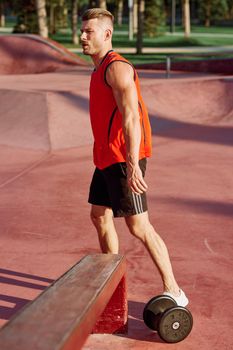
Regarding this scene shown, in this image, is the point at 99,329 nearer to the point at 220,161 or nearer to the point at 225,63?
the point at 220,161

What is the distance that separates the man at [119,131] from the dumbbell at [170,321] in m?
0.19

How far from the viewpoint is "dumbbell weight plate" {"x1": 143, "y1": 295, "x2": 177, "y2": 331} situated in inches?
180

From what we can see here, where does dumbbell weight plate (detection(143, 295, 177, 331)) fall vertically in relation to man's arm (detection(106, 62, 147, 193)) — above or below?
below

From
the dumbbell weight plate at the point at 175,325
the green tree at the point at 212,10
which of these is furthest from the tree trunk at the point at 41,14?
the green tree at the point at 212,10

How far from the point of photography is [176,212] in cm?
808

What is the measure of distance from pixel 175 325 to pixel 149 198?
4.28m

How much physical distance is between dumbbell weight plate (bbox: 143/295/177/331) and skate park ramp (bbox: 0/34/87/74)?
18.4 metres

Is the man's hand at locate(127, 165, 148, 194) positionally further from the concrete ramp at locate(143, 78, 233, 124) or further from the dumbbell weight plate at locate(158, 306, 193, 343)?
the concrete ramp at locate(143, 78, 233, 124)

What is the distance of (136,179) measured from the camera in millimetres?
4457

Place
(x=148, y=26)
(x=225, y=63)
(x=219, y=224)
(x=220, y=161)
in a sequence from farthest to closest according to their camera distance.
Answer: (x=148, y=26), (x=225, y=63), (x=220, y=161), (x=219, y=224)

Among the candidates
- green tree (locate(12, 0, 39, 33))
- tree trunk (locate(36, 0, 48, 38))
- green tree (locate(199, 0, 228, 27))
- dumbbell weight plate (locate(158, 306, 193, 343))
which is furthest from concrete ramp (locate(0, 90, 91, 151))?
green tree (locate(199, 0, 228, 27))

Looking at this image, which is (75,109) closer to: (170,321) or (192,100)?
(192,100)

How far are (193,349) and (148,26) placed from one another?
142 ft

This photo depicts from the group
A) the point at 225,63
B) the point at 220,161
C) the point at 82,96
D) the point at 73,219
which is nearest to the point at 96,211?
the point at 73,219
